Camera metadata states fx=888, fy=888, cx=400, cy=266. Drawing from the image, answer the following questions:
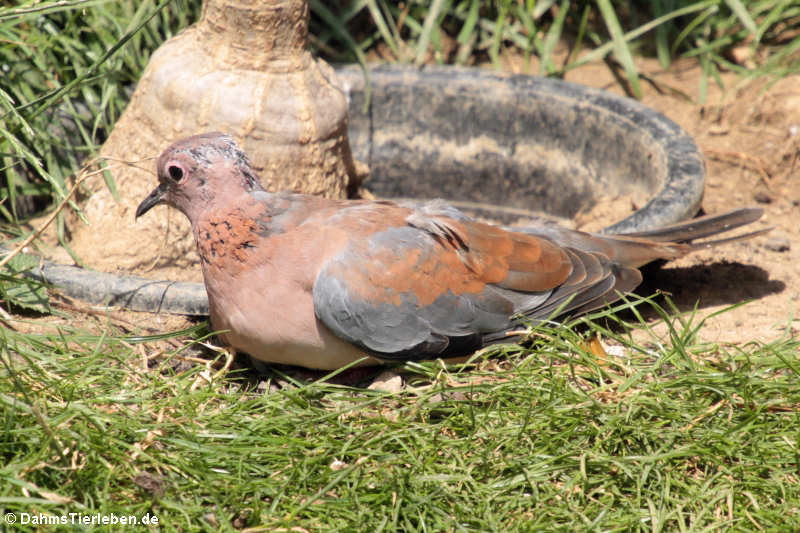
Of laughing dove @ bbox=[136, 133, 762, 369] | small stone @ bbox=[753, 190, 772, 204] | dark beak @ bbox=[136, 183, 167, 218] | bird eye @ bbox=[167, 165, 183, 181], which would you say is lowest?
small stone @ bbox=[753, 190, 772, 204]

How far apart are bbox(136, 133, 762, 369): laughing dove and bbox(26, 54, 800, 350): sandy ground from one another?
492 millimetres

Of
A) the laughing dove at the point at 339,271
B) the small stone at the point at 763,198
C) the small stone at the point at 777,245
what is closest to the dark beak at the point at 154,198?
the laughing dove at the point at 339,271

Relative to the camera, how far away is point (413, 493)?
228cm

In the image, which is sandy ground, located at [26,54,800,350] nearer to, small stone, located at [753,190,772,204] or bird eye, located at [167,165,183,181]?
small stone, located at [753,190,772,204]

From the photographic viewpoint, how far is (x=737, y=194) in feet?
14.6

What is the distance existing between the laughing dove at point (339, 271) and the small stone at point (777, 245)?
145 centimetres

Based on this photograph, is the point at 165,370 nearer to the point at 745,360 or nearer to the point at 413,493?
the point at 413,493

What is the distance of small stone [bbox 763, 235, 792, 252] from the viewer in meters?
3.99

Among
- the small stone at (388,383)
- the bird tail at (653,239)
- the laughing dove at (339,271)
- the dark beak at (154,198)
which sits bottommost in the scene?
the small stone at (388,383)

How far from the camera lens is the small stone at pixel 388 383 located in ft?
9.09

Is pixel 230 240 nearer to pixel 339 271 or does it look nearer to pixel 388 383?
pixel 339 271

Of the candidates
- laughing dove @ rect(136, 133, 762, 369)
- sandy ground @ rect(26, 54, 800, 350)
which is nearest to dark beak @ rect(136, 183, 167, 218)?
laughing dove @ rect(136, 133, 762, 369)

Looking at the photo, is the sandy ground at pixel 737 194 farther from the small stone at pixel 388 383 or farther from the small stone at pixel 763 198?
the small stone at pixel 388 383

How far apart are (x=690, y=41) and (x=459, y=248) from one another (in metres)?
3.24
